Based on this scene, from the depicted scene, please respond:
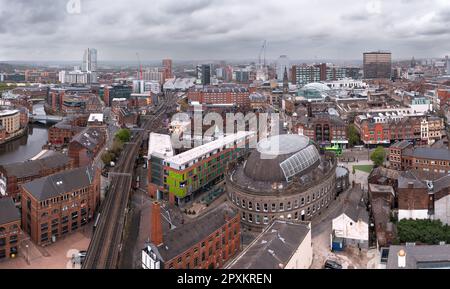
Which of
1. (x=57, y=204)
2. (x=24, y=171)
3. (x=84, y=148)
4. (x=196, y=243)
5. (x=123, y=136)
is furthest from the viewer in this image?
(x=123, y=136)

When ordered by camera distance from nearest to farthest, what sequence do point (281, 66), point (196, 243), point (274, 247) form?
point (274, 247), point (196, 243), point (281, 66)

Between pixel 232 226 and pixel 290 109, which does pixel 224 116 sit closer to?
pixel 290 109

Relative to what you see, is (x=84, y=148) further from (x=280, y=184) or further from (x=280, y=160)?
(x=280, y=184)

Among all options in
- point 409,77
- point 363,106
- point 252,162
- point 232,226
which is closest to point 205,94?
point 363,106

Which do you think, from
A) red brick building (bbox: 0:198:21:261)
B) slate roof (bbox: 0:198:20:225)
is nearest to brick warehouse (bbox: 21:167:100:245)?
slate roof (bbox: 0:198:20:225)

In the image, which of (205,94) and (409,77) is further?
(409,77)

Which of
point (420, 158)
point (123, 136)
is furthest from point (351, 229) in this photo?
point (123, 136)
